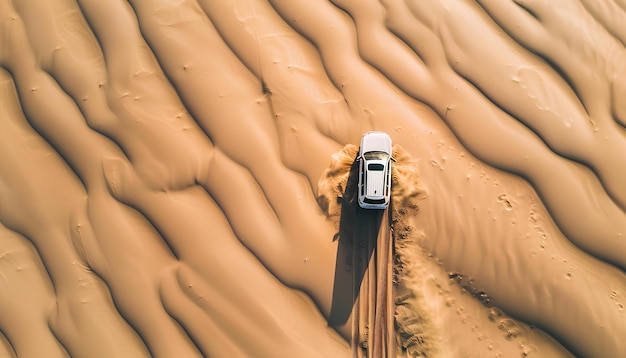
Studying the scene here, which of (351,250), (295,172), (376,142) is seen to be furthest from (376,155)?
(351,250)

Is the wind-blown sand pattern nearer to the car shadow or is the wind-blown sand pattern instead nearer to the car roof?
the car shadow

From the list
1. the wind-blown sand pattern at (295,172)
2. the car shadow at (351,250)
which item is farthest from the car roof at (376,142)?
the car shadow at (351,250)

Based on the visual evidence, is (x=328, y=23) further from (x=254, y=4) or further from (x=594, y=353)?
(x=594, y=353)

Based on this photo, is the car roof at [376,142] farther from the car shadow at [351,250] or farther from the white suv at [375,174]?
the car shadow at [351,250]

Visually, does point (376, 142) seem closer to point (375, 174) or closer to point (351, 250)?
point (375, 174)

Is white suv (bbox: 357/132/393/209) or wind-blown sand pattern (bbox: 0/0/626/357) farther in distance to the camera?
wind-blown sand pattern (bbox: 0/0/626/357)

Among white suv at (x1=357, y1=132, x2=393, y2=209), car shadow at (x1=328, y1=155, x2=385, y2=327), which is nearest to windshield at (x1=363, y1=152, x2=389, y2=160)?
white suv at (x1=357, y1=132, x2=393, y2=209)

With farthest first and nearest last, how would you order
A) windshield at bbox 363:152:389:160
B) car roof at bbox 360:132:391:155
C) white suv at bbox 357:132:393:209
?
car roof at bbox 360:132:391:155 < windshield at bbox 363:152:389:160 < white suv at bbox 357:132:393:209

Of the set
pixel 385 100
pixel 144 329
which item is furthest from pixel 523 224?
pixel 144 329
